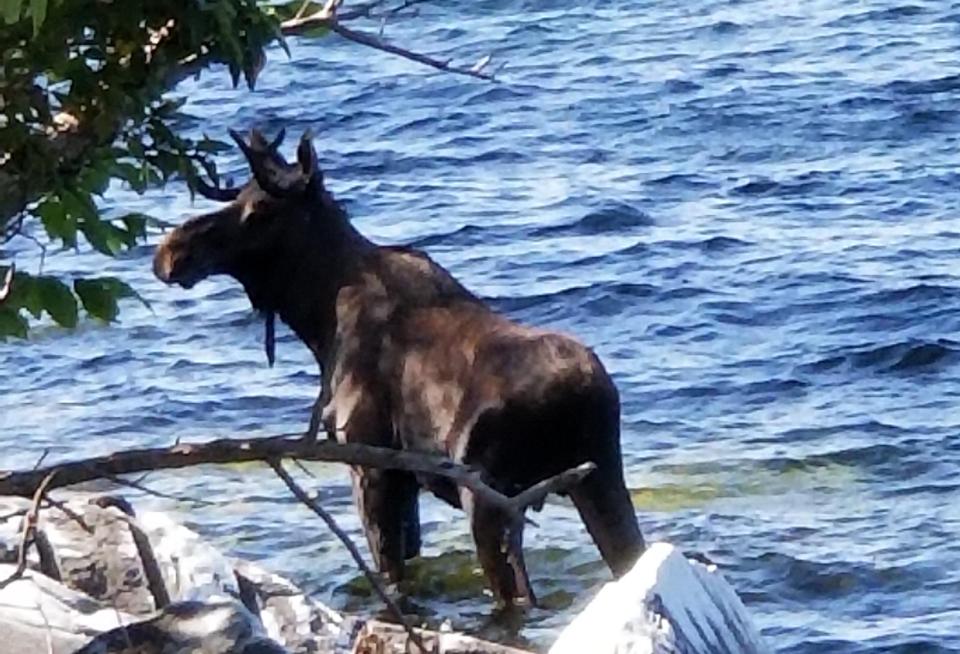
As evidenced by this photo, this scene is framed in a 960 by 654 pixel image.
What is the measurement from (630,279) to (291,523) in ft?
10.3

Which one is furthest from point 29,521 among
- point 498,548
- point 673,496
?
point 673,496

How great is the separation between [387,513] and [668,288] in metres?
3.49

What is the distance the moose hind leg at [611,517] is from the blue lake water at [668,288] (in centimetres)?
36

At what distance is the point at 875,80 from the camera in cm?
1498

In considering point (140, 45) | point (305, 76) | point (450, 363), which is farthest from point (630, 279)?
point (140, 45)

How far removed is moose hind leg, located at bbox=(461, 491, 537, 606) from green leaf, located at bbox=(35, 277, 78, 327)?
3.66 meters

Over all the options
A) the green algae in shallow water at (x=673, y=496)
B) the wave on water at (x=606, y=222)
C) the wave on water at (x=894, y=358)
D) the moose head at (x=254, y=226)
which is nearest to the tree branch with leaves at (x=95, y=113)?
the moose head at (x=254, y=226)

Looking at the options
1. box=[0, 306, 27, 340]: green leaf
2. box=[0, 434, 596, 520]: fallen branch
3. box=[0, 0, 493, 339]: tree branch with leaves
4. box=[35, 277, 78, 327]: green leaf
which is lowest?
box=[0, 434, 596, 520]: fallen branch

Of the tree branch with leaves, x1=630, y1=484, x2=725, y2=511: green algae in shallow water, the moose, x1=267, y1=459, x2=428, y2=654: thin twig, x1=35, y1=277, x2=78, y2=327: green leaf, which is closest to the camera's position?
the tree branch with leaves

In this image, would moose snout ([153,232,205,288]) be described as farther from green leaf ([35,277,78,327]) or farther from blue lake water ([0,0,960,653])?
green leaf ([35,277,78,327])

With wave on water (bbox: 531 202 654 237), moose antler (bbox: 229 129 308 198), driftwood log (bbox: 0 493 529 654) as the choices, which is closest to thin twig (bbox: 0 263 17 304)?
driftwood log (bbox: 0 493 529 654)

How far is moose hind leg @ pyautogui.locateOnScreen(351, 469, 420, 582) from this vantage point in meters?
8.47

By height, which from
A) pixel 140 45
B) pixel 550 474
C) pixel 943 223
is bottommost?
pixel 943 223

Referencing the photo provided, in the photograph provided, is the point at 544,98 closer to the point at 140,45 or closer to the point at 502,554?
the point at 502,554
